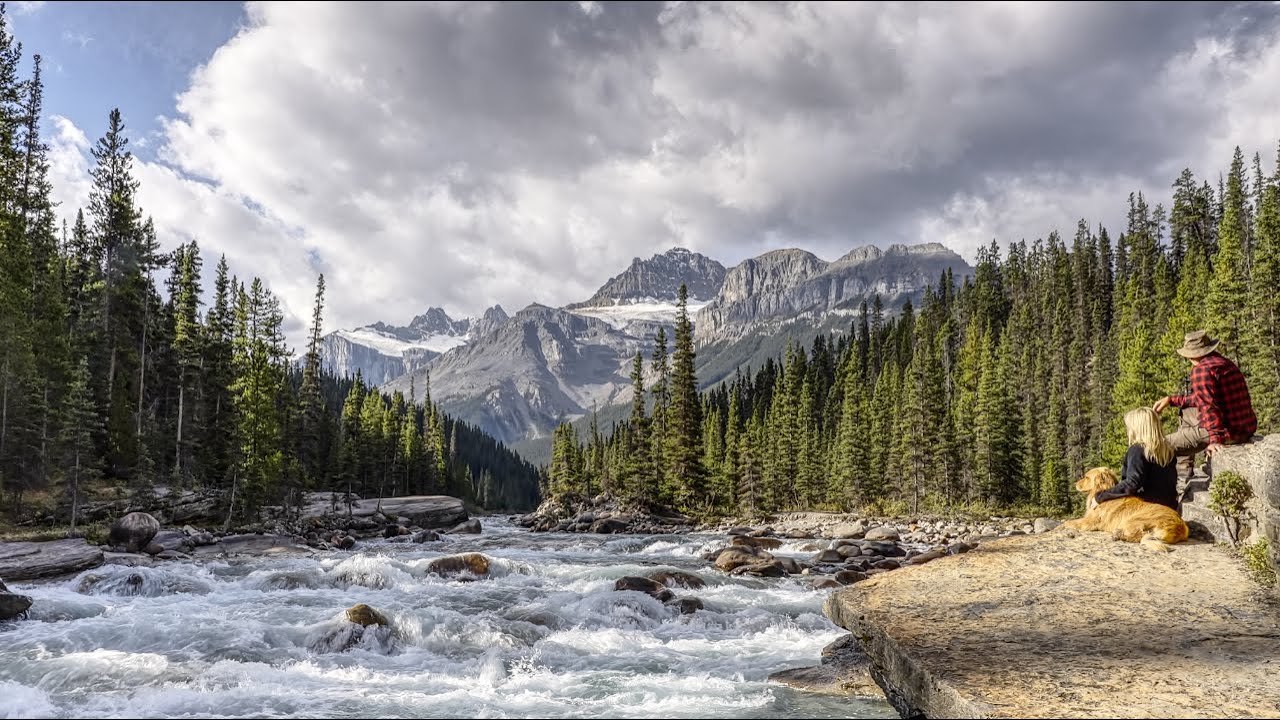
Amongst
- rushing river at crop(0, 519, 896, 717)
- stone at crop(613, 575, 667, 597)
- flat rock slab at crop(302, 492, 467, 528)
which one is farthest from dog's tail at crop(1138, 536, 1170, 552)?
flat rock slab at crop(302, 492, 467, 528)

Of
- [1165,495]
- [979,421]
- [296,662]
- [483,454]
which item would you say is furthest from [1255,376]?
[483,454]

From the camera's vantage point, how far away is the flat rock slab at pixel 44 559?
18.9 meters

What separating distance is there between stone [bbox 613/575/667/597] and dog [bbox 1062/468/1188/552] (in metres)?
9.35

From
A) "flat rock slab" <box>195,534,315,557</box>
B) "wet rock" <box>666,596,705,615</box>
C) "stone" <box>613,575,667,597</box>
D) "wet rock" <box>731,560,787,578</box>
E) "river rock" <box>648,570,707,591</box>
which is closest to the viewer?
"wet rock" <box>666,596,705,615</box>

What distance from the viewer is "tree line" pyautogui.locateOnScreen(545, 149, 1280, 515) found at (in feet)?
155

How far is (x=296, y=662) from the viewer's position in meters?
11.3

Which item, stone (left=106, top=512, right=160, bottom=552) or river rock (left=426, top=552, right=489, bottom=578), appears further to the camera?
stone (left=106, top=512, right=160, bottom=552)

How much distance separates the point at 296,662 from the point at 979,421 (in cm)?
6520

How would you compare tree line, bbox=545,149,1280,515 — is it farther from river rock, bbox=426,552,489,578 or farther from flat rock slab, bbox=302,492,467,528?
river rock, bbox=426,552,489,578

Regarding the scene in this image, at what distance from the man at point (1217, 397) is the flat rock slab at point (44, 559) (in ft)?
88.8

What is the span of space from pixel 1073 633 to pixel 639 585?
1167 cm

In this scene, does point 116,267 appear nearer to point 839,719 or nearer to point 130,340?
point 130,340

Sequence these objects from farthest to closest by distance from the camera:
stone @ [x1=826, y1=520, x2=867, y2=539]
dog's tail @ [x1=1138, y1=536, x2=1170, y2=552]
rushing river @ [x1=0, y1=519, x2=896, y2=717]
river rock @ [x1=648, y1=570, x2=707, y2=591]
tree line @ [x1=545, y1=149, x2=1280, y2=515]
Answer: tree line @ [x1=545, y1=149, x2=1280, y2=515], stone @ [x1=826, y1=520, x2=867, y2=539], river rock @ [x1=648, y1=570, x2=707, y2=591], dog's tail @ [x1=1138, y1=536, x2=1170, y2=552], rushing river @ [x1=0, y1=519, x2=896, y2=717]

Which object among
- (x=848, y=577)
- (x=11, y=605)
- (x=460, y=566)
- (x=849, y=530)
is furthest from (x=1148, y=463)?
(x=849, y=530)
